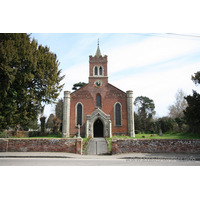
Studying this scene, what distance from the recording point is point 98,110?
88.5ft

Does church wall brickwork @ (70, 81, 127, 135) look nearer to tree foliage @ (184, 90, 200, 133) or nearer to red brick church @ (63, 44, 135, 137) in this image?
red brick church @ (63, 44, 135, 137)

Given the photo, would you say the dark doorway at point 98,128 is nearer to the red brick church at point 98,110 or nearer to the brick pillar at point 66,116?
the red brick church at point 98,110

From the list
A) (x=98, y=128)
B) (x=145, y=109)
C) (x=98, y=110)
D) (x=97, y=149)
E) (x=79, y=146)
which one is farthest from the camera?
(x=145, y=109)

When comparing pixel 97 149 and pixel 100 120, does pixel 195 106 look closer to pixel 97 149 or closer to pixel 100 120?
pixel 97 149

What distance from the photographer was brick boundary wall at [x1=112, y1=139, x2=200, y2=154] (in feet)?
42.9

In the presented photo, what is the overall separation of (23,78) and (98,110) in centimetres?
1348

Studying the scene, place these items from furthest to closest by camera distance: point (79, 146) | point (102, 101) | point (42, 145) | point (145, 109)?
point (145, 109) → point (102, 101) → point (42, 145) → point (79, 146)

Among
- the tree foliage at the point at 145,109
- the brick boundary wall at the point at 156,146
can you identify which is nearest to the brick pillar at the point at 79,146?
the brick boundary wall at the point at 156,146

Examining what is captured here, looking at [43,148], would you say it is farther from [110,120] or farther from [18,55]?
[110,120]

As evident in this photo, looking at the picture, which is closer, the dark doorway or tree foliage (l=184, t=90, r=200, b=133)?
tree foliage (l=184, t=90, r=200, b=133)

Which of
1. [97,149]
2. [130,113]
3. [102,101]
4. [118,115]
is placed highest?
[102,101]

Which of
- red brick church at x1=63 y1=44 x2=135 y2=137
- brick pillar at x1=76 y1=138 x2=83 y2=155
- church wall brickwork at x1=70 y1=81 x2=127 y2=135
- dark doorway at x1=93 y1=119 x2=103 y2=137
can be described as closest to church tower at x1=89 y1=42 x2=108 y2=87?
red brick church at x1=63 y1=44 x2=135 y2=137

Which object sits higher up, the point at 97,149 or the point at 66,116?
the point at 66,116

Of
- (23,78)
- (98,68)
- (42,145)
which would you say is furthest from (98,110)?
(42,145)
